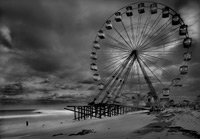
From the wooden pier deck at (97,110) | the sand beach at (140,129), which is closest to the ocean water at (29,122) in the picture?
the wooden pier deck at (97,110)

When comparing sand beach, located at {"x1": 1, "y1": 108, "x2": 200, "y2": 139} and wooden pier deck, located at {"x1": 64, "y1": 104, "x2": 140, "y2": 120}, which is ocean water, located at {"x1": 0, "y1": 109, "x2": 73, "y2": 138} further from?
sand beach, located at {"x1": 1, "y1": 108, "x2": 200, "y2": 139}

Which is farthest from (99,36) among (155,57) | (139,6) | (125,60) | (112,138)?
(112,138)

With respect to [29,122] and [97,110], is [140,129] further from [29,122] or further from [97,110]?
[29,122]

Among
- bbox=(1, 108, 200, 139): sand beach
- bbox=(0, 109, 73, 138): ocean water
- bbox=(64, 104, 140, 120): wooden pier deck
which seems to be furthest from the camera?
bbox=(64, 104, 140, 120): wooden pier deck

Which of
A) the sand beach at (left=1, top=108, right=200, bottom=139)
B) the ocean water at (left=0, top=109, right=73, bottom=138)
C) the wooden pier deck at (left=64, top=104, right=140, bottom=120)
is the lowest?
the ocean water at (left=0, top=109, right=73, bottom=138)

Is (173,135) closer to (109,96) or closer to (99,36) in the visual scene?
(109,96)

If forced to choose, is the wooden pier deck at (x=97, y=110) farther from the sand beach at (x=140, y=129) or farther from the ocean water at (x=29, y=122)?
the sand beach at (x=140, y=129)

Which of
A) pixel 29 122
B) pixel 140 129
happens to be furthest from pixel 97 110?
pixel 140 129

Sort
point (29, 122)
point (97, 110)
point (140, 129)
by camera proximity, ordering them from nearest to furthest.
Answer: point (140, 129), point (97, 110), point (29, 122)

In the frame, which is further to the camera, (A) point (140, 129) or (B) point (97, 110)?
(B) point (97, 110)

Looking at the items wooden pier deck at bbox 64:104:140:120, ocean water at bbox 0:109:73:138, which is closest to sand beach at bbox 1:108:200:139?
ocean water at bbox 0:109:73:138

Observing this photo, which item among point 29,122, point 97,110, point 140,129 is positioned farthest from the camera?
point 29,122

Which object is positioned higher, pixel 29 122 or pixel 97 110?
pixel 97 110

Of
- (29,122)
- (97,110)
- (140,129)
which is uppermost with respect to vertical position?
(140,129)
